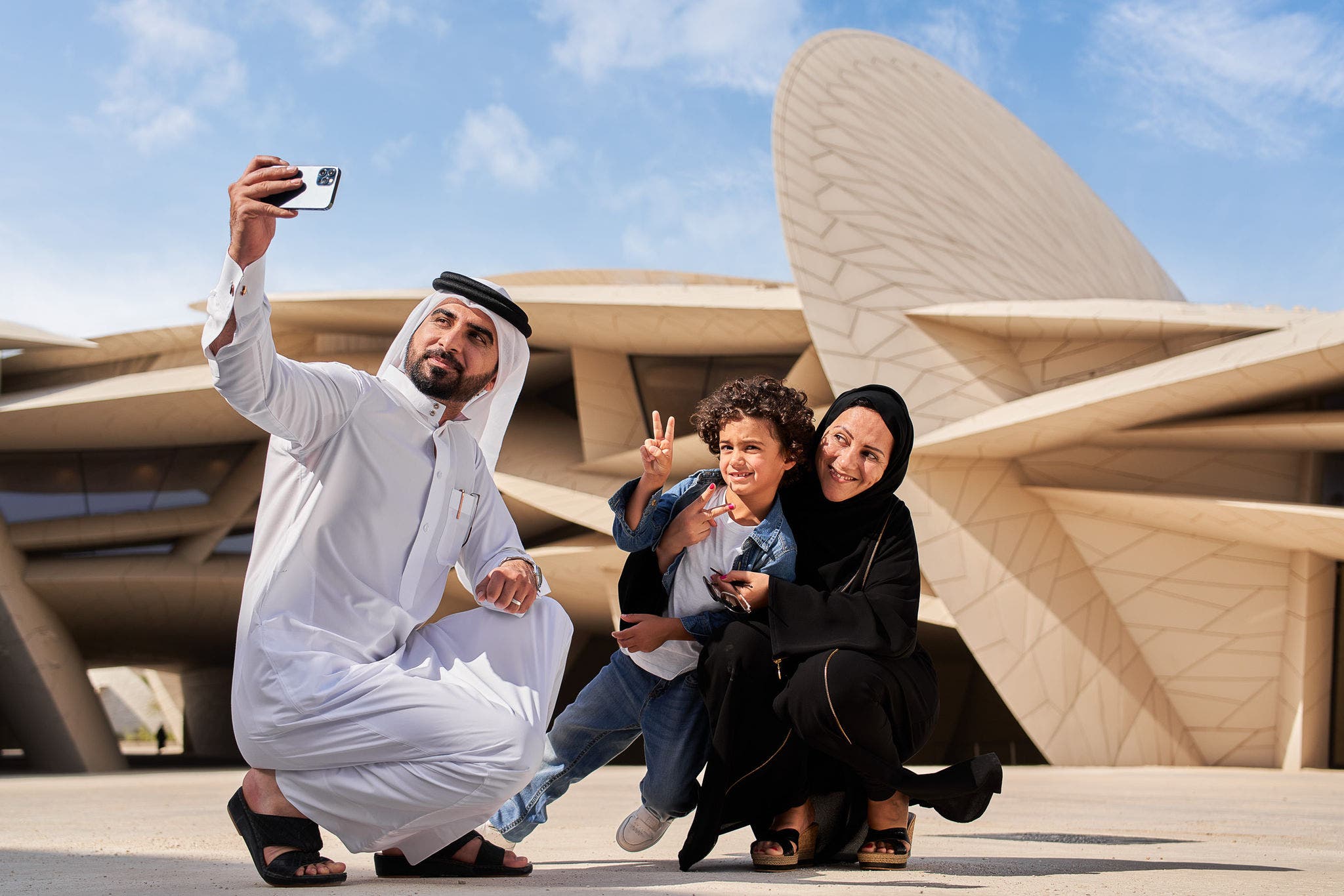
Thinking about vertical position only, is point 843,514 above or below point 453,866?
above

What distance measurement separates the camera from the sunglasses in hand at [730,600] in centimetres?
313

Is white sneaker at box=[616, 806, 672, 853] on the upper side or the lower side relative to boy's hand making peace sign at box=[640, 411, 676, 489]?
lower

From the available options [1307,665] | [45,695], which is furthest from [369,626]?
[45,695]

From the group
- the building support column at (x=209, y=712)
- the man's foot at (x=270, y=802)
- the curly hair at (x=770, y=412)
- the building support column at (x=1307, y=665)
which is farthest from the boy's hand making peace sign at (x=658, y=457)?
the building support column at (x=209, y=712)

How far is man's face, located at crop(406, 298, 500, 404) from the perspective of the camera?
123 inches

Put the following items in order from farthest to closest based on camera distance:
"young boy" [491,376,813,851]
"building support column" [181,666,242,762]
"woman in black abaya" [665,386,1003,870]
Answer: "building support column" [181,666,242,762] → "young boy" [491,376,813,851] → "woman in black abaya" [665,386,1003,870]

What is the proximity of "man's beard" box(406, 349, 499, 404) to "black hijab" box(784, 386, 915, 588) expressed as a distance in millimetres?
1030

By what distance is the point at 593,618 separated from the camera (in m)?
18.0

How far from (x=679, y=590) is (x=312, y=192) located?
1570mm

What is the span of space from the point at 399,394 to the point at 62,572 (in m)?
16.4

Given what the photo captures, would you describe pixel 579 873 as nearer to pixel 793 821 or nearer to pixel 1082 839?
pixel 793 821

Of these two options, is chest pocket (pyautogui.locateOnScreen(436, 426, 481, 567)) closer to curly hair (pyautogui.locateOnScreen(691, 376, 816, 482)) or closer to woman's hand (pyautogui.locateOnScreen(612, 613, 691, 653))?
woman's hand (pyautogui.locateOnScreen(612, 613, 691, 653))

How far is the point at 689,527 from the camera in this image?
10.8ft

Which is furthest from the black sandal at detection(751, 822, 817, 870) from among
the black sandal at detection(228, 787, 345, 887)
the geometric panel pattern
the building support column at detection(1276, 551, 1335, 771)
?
the building support column at detection(1276, 551, 1335, 771)
